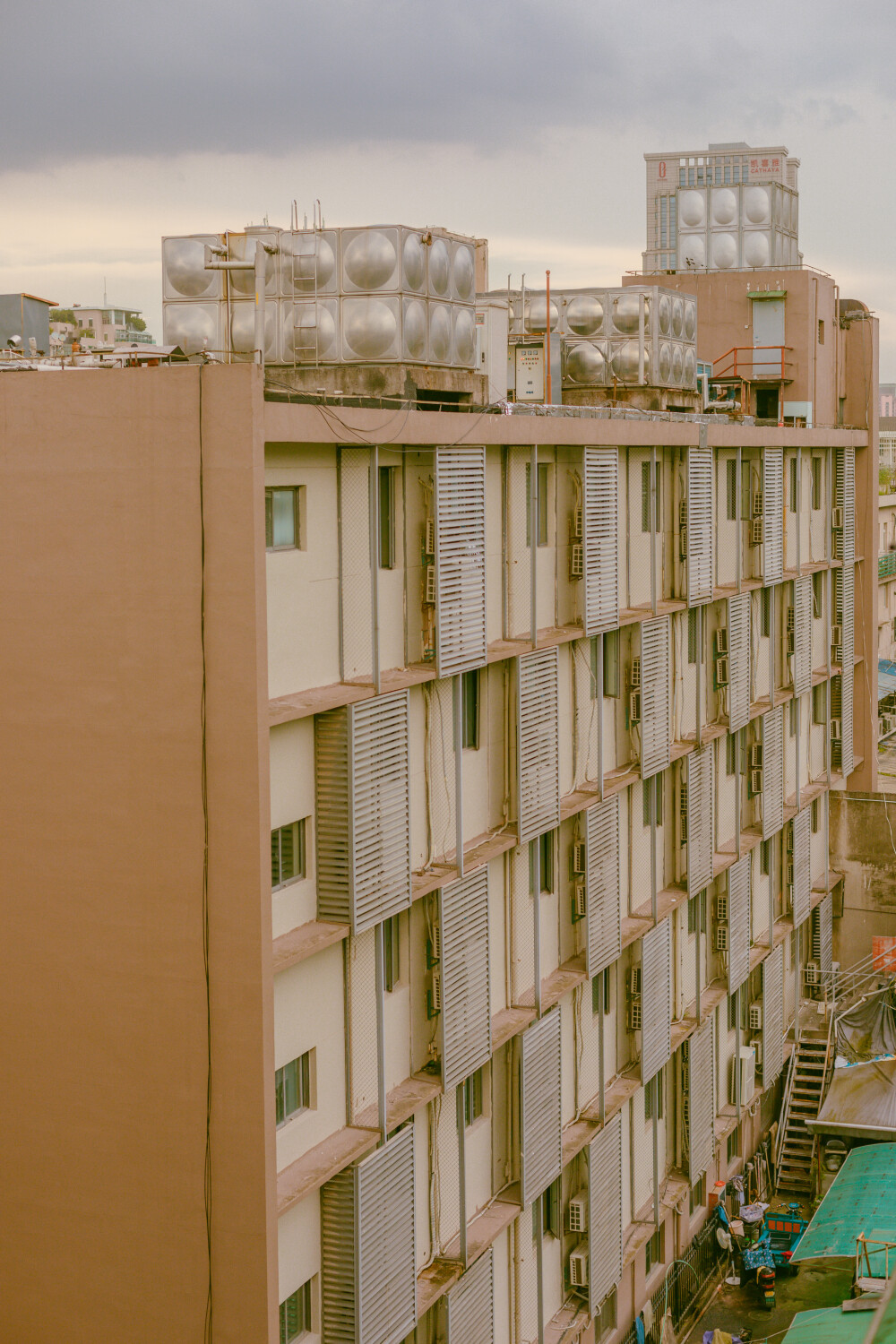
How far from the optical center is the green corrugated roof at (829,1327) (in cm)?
2775

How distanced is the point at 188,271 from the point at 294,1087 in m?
12.8

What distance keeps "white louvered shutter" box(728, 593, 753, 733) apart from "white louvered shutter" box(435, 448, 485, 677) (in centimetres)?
1428

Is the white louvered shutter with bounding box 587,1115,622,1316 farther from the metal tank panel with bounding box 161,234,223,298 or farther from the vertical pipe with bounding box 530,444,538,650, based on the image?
the metal tank panel with bounding box 161,234,223,298

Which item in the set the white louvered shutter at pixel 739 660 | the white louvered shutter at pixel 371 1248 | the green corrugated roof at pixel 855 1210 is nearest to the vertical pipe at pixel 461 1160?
the white louvered shutter at pixel 371 1248

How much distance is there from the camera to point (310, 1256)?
20.6 meters

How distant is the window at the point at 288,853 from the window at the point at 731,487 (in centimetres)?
2009

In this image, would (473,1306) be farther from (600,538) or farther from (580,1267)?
(600,538)

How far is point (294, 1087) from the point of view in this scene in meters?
20.2

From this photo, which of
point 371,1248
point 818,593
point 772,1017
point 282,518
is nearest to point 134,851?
point 282,518

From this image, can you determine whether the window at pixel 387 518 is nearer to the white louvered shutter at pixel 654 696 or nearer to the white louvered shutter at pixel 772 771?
the white louvered shutter at pixel 654 696

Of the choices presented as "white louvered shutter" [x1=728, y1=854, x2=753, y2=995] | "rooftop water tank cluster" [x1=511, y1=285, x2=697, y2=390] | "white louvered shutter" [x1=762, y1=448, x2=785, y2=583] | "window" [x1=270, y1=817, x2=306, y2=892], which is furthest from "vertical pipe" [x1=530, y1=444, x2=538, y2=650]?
"white louvered shutter" [x1=762, y1=448, x2=785, y2=583]

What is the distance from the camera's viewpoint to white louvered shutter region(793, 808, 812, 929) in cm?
4284

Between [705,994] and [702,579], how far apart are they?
986 cm

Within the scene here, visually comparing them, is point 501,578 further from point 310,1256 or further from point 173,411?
point 310,1256
